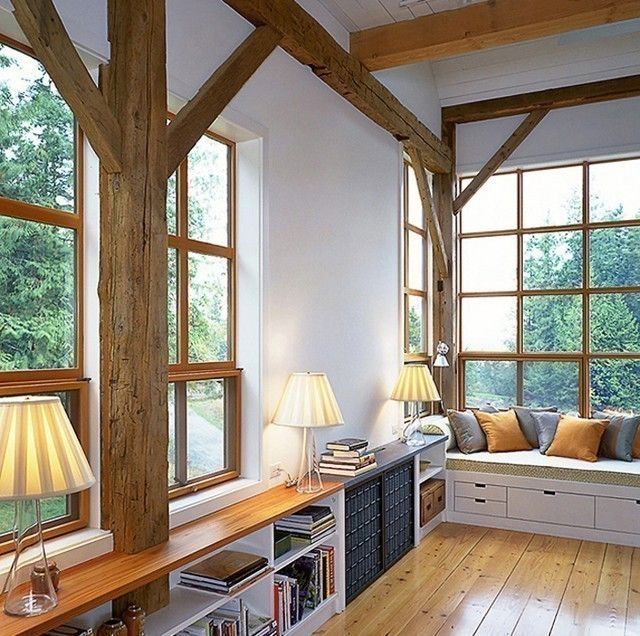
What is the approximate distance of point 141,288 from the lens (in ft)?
8.50

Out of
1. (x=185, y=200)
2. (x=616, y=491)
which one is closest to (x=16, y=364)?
(x=185, y=200)

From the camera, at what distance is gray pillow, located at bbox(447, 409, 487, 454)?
564 centimetres

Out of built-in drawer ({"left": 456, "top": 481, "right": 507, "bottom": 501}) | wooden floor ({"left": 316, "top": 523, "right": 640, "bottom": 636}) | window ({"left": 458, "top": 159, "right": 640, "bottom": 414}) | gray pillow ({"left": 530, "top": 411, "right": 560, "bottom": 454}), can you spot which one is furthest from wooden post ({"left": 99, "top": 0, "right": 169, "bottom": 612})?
window ({"left": 458, "top": 159, "right": 640, "bottom": 414})

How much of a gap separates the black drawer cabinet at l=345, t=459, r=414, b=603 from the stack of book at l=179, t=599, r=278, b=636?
82 centimetres

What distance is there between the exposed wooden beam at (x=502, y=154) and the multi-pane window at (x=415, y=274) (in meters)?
0.48

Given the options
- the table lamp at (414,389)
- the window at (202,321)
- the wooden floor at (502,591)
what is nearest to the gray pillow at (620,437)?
the wooden floor at (502,591)

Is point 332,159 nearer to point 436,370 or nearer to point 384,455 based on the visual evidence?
point 384,455

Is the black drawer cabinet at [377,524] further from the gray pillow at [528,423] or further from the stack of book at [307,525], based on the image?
the gray pillow at [528,423]

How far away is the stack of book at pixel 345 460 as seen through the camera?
12.9ft

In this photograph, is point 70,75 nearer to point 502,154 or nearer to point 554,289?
point 502,154

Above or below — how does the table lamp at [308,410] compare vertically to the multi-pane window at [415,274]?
below

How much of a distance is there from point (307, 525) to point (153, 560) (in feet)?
3.68

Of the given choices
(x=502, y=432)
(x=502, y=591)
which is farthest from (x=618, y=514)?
(x=502, y=591)

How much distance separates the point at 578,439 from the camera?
5.39m
